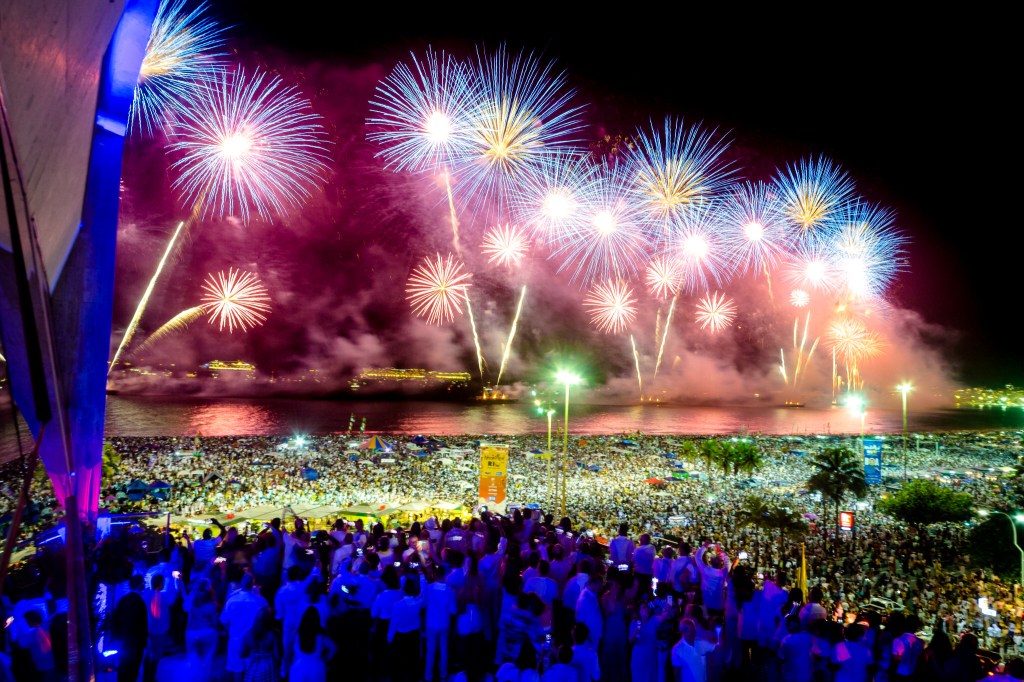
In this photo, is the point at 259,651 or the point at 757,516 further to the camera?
the point at 757,516

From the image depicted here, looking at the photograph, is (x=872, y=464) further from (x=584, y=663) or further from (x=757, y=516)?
(x=584, y=663)

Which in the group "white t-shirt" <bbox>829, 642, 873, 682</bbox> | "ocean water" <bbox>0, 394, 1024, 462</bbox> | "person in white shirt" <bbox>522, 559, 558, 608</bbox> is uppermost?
"person in white shirt" <bbox>522, 559, 558, 608</bbox>

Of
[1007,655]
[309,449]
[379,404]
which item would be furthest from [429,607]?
[379,404]

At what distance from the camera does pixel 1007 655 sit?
8281 millimetres

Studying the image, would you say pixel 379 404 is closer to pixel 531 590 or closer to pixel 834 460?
pixel 834 460

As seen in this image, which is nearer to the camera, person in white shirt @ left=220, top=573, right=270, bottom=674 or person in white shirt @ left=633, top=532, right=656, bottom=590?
person in white shirt @ left=220, top=573, right=270, bottom=674

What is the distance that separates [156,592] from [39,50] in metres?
4.77

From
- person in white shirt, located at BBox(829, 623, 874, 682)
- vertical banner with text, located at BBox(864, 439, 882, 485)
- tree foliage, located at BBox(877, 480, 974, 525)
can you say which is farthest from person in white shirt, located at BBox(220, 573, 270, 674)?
vertical banner with text, located at BBox(864, 439, 882, 485)

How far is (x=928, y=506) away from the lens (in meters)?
15.9

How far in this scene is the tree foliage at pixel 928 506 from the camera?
15.8 meters

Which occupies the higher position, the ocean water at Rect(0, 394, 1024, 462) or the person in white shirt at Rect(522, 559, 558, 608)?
the person in white shirt at Rect(522, 559, 558, 608)

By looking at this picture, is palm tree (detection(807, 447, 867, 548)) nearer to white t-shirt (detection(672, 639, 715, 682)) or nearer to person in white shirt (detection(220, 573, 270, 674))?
white t-shirt (detection(672, 639, 715, 682))

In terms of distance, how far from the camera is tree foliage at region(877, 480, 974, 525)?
15812mm

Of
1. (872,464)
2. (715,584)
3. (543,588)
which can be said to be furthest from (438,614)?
(872,464)
